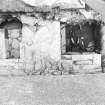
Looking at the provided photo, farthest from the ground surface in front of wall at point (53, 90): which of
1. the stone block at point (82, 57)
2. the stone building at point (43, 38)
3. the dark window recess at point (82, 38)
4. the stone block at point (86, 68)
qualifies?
the dark window recess at point (82, 38)

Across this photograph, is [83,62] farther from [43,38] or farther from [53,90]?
[53,90]

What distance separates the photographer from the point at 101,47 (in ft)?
19.3

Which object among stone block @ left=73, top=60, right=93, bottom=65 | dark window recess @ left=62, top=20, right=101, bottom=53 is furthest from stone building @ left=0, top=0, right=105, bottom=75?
dark window recess @ left=62, top=20, right=101, bottom=53

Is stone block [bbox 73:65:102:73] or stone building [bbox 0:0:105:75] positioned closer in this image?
stone building [bbox 0:0:105:75]

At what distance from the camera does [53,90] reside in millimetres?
4305

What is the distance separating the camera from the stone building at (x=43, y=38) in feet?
17.5

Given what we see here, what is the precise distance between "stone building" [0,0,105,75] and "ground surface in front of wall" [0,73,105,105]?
12.9 inches

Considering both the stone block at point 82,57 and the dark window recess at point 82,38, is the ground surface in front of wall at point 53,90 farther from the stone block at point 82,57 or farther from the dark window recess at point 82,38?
the dark window recess at point 82,38

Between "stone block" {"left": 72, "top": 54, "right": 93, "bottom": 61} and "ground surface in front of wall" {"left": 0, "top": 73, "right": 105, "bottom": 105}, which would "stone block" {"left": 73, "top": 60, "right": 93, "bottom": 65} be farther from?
"ground surface in front of wall" {"left": 0, "top": 73, "right": 105, "bottom": 105}

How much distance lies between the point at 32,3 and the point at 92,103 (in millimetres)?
3364

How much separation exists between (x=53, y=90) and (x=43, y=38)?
5.96 ft

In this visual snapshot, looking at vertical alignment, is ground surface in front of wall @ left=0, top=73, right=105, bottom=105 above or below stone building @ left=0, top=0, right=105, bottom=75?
below

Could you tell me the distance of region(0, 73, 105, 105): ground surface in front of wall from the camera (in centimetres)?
367

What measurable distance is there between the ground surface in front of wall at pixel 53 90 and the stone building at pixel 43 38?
0.33 meters
